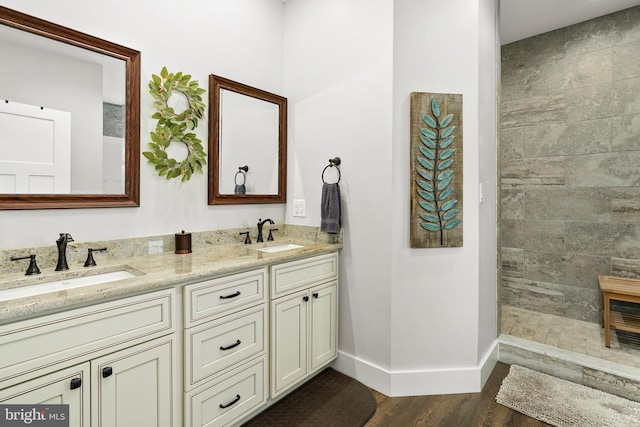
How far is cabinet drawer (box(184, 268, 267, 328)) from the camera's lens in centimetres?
145

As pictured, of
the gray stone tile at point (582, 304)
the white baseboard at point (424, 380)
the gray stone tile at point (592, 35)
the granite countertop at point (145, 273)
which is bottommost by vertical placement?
the white baseboard at point (424, 380)

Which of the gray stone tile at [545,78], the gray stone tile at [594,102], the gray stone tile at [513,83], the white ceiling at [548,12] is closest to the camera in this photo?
the white ceiling at [548,12]

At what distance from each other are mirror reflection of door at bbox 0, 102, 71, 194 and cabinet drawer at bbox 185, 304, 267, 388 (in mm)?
995

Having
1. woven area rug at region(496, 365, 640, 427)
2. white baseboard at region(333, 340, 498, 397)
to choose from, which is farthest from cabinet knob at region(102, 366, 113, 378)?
woven area rug at region(496, 365, 640, 427)

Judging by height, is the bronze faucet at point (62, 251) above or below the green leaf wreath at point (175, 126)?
below

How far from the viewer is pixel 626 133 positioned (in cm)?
275

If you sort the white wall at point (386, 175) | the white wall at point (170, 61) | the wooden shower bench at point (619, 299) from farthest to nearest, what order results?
the wooden shower bench at point (619, 299) < the white wall at point (386, 175) < the white wall at point (170, 61)

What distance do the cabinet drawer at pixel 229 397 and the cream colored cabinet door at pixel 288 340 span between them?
9cm

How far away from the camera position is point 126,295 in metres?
1.25

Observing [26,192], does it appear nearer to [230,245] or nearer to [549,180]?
[230,245]

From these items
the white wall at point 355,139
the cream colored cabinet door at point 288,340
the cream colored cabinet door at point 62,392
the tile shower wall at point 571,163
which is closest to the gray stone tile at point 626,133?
the tile shower wall at point 571,163

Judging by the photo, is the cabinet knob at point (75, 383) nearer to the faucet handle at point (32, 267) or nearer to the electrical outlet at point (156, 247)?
the faucet handle at point (32, 267)

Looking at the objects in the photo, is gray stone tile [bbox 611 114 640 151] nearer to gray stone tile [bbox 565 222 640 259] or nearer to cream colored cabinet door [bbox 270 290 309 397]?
gray stone tile [bbox 565 222 640 259]

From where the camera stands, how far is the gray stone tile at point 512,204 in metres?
3.34
